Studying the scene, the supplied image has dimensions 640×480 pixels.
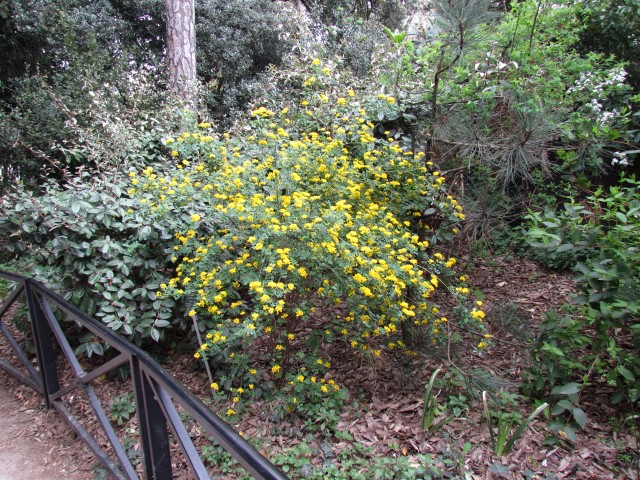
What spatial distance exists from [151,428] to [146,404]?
4.3 inches

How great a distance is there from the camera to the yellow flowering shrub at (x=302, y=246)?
2.43 m

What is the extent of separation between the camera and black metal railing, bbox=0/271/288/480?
118cm

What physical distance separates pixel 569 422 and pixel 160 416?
91.6 inches

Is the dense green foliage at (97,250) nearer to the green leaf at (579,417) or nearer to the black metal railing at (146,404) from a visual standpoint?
the black metal railing at (146,404)

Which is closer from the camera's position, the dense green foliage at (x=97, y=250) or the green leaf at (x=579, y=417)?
the green leaf at (x=579, y=417)

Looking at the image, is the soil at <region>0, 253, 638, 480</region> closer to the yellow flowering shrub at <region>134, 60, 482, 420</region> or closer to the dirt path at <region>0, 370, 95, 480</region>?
the dirt path at <region>0, 370, 95, 480</region>

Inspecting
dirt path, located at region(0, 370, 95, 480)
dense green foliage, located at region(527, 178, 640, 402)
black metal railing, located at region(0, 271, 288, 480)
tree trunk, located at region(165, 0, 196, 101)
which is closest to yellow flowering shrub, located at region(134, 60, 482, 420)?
dense green foliage, located at region(527, 178, 640, 402)

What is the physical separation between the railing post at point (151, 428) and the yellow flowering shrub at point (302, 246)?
652 millimetres

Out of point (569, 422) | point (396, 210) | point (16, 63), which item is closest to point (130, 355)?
point (396, 210)

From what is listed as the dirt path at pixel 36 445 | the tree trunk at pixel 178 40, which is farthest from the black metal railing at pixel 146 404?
the tree trunk at pixel 178 40

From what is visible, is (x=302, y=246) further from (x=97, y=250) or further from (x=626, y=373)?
(x=626, y=373)

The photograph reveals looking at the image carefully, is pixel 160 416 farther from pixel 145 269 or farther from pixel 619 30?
pixel 619 30

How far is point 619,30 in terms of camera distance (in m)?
4.76

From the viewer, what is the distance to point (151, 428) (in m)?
1.76
